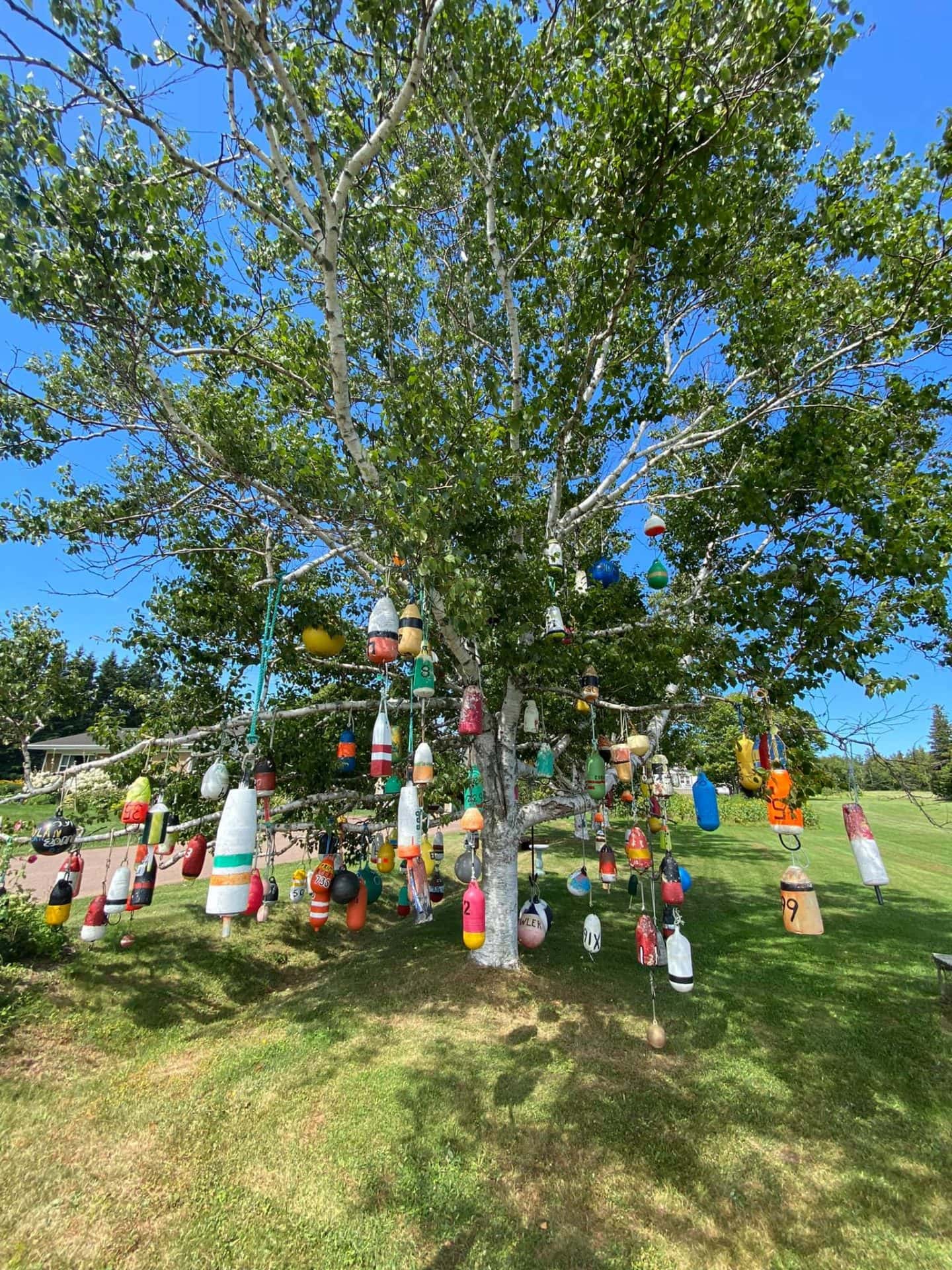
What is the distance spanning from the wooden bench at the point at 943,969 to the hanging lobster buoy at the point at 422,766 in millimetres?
7497

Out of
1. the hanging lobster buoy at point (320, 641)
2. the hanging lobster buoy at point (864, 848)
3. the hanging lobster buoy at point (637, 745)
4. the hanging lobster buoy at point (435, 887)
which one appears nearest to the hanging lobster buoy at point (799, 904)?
the hanging lobster buoy at point (864, 848)

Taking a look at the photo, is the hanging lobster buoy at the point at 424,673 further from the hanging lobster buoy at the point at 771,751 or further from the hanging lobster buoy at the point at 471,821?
the hanging lobster buoy at the point at 771,751

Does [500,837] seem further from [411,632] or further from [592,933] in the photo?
[411,632]

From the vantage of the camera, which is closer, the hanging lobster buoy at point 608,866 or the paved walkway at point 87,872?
the hanging lobster buoy at point 608,866

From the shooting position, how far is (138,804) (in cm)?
534

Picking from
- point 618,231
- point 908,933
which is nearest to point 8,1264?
point 618,231

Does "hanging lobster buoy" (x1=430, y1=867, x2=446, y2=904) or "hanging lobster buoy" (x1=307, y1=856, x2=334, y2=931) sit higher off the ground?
"hanging lobster buoy" (x1=307, y1=856, x2=334, y2=931)

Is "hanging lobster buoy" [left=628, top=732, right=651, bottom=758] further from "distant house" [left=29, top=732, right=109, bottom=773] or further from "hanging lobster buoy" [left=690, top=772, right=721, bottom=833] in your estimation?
"distant house" [left=29, top=732, right=109, bottom=773]

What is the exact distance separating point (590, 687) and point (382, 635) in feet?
9.59

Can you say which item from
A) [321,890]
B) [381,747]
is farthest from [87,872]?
[381,747]

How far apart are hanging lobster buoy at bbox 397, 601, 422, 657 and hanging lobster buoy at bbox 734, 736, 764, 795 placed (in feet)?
12.0

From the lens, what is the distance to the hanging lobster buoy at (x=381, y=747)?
491 cm

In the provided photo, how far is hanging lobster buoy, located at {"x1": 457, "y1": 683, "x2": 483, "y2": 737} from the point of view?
→ 568cm

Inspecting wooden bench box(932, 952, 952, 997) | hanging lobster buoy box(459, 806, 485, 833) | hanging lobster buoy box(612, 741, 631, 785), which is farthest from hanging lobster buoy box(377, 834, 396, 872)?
wooden bench box(932, 952, 952, 997)
